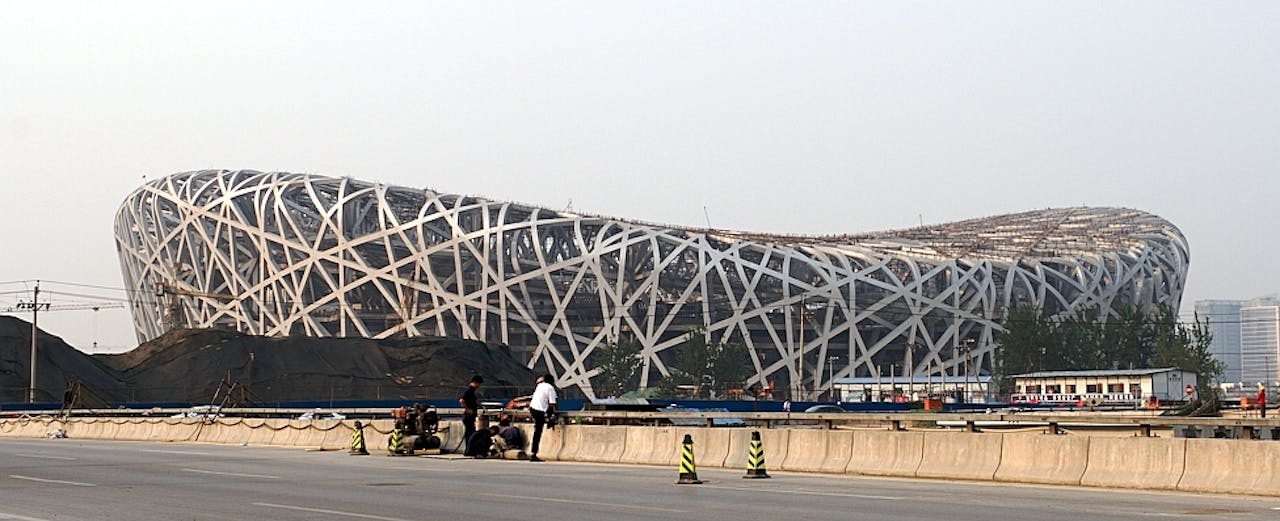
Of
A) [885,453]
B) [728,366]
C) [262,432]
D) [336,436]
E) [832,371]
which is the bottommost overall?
[262,432]

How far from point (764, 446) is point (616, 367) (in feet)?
314

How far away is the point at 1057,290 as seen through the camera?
144125 millimetres

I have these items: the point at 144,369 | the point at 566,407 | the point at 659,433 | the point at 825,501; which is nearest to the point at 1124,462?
the point at 825,501

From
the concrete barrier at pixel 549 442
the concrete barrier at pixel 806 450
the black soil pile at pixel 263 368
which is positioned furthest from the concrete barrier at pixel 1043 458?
the black soil pile at pixel 263 368

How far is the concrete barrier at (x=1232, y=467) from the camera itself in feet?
66.7

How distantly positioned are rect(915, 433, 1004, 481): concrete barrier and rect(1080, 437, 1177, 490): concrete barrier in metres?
1.98

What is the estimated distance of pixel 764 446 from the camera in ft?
96.1

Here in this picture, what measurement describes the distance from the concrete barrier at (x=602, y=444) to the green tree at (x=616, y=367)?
9069 cm

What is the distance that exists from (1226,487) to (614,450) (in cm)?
1428

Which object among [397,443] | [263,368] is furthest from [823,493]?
[263,368]

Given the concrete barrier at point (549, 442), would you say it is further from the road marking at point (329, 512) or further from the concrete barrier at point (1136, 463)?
the road marking at point (329, 512)

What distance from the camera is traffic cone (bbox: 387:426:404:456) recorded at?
35562 millimetres

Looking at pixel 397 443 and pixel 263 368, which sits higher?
pixel 263 368

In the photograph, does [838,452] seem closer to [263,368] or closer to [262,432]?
[262,432]
